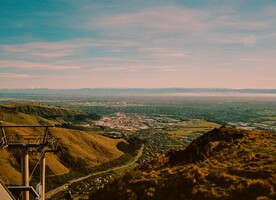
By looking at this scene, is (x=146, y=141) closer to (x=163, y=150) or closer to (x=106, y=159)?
(x=163, y=150)

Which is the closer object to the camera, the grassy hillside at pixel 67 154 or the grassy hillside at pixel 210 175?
the grassy hillside at pixel 210 175

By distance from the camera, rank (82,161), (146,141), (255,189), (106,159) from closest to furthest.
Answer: (255,189) < (82,161) < (106,159) < (146,141)

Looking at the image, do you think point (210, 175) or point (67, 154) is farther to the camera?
point (67, 154)

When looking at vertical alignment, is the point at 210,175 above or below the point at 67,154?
above

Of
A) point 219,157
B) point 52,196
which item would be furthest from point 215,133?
point 52,196

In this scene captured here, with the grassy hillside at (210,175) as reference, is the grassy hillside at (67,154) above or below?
below

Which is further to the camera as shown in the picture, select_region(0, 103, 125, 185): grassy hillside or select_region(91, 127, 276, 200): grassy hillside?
select_region(0, 103, 125, 185): grassy hillside

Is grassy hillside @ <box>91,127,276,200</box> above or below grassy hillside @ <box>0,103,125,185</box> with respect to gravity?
above

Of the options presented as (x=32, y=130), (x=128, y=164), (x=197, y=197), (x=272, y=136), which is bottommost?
(x=128, y=164)
